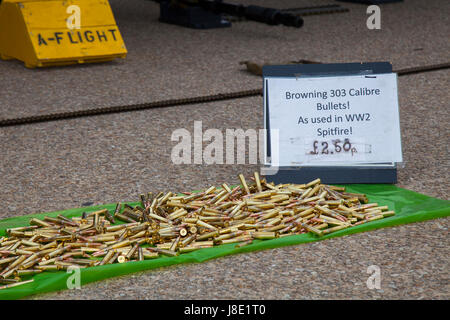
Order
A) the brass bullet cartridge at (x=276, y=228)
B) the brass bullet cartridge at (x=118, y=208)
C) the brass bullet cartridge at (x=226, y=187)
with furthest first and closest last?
the brass bullet cartridge at (x=226, y=187) < the brass bullet cartridge at (x=118, y=208) < the brass bullet cartridge at (x=276, y=228)

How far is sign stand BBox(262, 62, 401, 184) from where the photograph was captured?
4.55 m

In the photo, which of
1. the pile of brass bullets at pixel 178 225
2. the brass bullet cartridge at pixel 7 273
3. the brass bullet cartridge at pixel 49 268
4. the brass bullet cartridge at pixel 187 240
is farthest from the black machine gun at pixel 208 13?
the brass bullet cartridge at pixel 7 273

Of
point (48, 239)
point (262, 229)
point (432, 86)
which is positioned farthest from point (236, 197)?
point (432, 86)

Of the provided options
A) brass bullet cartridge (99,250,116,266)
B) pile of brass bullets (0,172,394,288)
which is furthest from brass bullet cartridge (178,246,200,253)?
brass bullet cartridge (99,250,116,266)

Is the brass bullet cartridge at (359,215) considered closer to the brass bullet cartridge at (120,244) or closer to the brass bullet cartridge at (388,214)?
the brass bullet cartridge at (388,214)

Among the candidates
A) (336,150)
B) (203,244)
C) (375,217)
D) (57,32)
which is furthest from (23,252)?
(57,32)

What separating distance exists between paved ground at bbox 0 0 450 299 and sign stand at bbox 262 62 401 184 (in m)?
0.26

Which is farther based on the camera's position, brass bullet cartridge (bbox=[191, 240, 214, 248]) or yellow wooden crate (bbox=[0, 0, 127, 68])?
yellow wooden crate (bbox=[0, 0, 127, 68])

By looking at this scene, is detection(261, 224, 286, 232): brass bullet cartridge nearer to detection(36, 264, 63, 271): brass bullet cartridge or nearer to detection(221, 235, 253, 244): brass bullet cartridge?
detection(221, 235, 253, 244): brass bullet cartridge

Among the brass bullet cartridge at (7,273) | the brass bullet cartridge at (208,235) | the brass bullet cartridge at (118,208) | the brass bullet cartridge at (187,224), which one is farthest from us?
the brass bullet cartridge at (118,208)

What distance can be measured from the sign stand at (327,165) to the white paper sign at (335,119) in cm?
2

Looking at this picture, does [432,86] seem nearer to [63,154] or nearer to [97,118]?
[97,118]

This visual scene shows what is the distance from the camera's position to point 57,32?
8547mm

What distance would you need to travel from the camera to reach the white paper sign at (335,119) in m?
4.55
